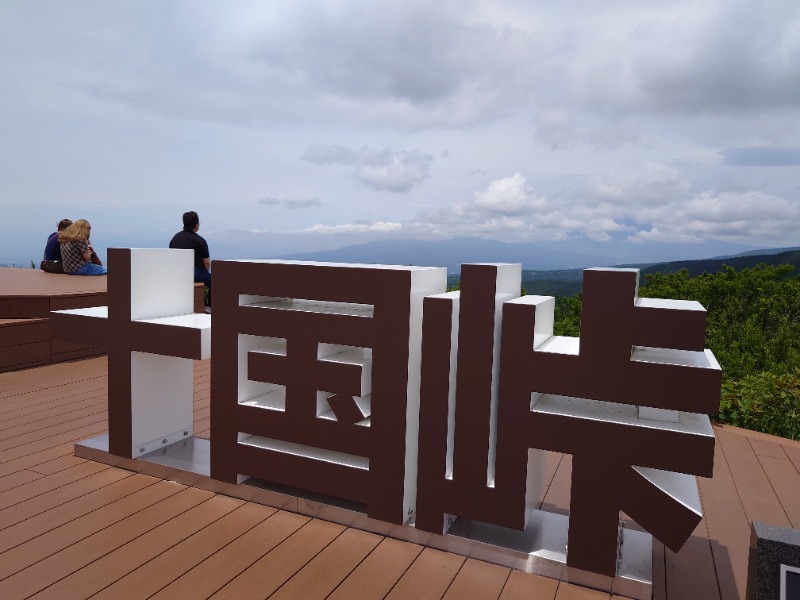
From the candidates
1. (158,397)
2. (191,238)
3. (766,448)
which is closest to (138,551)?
(158,397)

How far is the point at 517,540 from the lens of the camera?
2.52m

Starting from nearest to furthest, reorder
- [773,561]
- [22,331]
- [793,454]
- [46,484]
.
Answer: [773,561], [46,484], [793,454], [22,331]

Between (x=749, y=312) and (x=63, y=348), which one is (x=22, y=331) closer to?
(x=63, y=348)

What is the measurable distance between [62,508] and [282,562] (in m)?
1.13

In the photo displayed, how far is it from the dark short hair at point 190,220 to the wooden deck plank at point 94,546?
13.9ft

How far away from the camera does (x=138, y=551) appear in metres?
2.46

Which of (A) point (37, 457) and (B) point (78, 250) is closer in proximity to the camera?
(A) point (37, 457)

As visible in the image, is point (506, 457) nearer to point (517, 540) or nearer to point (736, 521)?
point (517, 540)

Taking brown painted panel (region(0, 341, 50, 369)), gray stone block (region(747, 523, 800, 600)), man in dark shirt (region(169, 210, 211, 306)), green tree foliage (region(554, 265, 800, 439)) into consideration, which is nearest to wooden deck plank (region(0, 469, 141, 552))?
gray stone block (region(747, 523, 800, 600))

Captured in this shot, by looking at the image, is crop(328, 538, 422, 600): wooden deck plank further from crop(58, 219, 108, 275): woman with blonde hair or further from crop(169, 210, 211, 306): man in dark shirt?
crop(58, 219, 108, 275): woman with blonde hair

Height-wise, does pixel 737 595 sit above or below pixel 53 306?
below

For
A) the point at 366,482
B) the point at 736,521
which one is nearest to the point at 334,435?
the point at 366,482

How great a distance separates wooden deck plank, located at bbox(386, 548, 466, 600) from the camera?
2.22 meters

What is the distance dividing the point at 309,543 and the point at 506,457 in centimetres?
86
